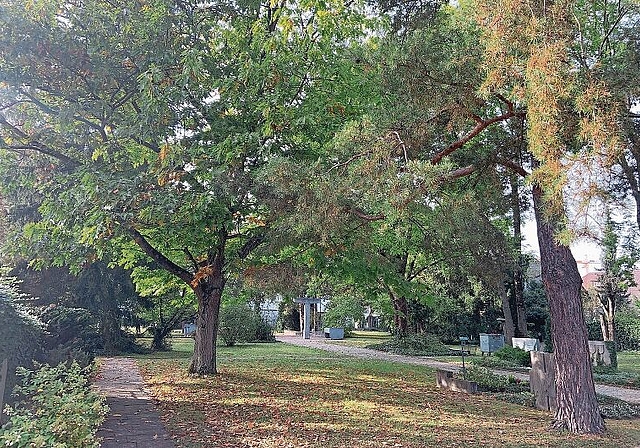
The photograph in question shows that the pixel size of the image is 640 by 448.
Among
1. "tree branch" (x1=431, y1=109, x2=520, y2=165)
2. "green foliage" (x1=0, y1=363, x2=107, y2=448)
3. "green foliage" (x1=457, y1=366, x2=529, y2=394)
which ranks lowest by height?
"green foliage" (x1=457, y1=366, x2=529, y2=394)

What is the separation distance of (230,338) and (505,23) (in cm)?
2099

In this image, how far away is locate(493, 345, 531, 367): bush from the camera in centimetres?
1583

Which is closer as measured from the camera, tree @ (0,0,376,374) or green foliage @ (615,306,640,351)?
tree @ (0,0,376,374)

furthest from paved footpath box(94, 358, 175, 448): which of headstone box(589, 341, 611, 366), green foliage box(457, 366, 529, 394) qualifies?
headstone box(589, 341, 611, 366)

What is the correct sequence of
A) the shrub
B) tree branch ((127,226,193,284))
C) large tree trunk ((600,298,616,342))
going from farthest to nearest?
the shrub → large tree trunk ((600,298,616,342)) → tree branch ((127,226,193,284))

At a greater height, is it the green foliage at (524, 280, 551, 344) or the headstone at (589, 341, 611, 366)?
the green foliage at (524, 280, 551, 344)

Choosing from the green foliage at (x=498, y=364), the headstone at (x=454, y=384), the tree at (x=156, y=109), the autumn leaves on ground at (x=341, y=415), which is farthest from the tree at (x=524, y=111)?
the green foliage at (x=498, y=364)

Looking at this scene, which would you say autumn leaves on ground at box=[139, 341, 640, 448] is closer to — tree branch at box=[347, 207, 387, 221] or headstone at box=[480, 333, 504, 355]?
tree branch at box=[347, 207, 387, 221]

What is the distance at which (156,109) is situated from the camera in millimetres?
7461

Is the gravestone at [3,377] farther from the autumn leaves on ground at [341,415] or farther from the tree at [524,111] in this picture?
the tree at [524,111]

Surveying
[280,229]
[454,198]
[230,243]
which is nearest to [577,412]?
[454,198]

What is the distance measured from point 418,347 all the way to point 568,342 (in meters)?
15.1

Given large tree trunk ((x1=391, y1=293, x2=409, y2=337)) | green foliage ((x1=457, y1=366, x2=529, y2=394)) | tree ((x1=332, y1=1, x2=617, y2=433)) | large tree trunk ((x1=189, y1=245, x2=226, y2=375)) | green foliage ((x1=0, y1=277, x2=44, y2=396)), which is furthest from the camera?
large tree trunk ((x1=391, y1=293, x2=409, y2=337))

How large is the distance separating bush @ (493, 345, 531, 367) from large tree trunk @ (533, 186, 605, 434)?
31.7 feet
